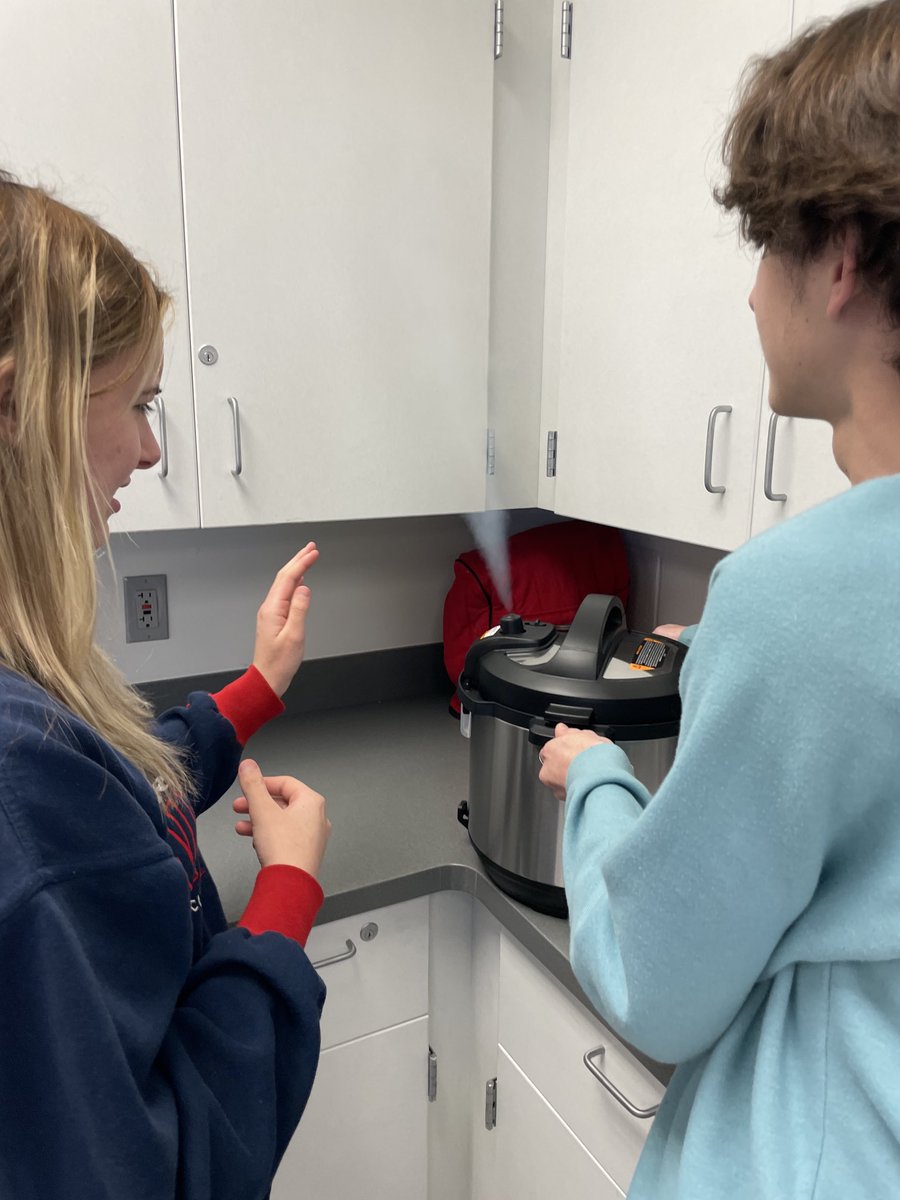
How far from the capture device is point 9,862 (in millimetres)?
506

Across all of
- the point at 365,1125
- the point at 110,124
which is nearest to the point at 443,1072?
the point at 365,1125

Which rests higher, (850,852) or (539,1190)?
(850,852)

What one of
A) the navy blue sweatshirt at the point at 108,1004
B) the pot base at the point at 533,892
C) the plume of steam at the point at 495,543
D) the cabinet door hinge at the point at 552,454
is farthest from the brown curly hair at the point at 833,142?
the plume of steam at the point at 495,543

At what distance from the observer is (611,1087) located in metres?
1.02

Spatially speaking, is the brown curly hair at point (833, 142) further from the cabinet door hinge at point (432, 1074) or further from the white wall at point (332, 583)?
the cabinet door hinge at point (432, 1074)

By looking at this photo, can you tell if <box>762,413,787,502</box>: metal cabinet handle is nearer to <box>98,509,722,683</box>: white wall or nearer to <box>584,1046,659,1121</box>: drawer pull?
<box>98,509,722,683</box>: white wall

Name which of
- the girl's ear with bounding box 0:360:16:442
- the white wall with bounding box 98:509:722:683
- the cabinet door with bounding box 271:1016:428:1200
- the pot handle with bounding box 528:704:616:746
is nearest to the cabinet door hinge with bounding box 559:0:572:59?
the white wall with bounding box 98:509:722:683

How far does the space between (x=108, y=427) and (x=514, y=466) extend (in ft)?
3.05

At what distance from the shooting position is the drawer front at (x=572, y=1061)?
102 centimetres

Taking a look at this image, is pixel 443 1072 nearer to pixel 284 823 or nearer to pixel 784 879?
pixel 284 823

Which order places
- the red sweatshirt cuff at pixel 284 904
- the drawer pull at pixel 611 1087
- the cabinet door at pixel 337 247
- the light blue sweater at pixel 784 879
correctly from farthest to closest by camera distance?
the cabinet door at pixel 337 247 < the drawer pull at pixel 611 1087 < the red sweatshirt cuff at pixel 284 904 < the light blue sweater at pixel 784 879

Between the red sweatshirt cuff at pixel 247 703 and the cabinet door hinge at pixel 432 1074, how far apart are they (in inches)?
24.8

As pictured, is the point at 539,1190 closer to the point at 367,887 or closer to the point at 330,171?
the point at 367,887

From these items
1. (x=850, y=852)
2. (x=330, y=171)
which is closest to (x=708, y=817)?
(x=850, y=852)
